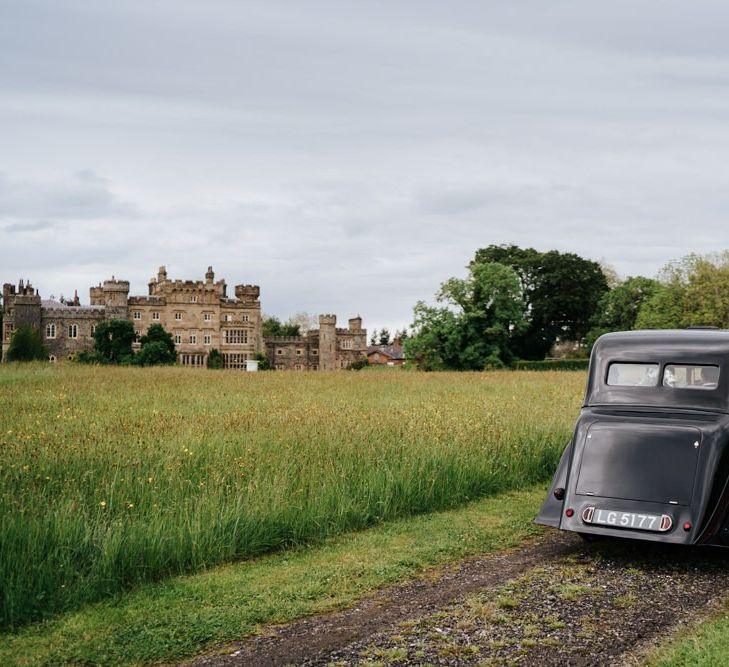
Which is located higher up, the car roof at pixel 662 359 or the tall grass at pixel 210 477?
the car roof at pixel 662 359

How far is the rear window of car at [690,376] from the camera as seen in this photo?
29.3ft

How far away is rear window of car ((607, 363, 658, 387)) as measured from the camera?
939 cm

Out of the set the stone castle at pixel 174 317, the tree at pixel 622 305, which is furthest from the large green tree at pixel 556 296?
the stone castle at pixel 174 317

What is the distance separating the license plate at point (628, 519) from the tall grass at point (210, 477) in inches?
112

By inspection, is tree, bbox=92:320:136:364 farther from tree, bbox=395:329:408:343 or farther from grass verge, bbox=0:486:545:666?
grass verge, bbox=0:486:545:666

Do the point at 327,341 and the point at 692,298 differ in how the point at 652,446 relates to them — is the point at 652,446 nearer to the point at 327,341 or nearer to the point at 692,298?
the point at 692,298

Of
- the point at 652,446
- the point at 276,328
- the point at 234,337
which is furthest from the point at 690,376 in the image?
the point at 276,328

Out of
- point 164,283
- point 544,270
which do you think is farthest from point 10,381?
point 164,283

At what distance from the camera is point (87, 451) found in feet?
34.3

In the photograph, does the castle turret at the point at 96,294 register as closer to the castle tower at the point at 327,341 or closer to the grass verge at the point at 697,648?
the castle tower at the point at 327,341

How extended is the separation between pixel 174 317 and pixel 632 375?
3797 inches

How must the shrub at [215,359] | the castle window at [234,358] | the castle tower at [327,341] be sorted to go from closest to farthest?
the shrub at [215,359] < the castle window at [234,358] < the castle tower at [327,341]

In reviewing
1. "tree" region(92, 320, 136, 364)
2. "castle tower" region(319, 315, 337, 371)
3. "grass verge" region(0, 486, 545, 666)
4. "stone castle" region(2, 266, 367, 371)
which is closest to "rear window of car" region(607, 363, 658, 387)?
"grass verge" region(0, 486, 545, 666)

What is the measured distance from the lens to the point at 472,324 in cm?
6025
